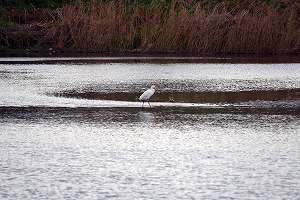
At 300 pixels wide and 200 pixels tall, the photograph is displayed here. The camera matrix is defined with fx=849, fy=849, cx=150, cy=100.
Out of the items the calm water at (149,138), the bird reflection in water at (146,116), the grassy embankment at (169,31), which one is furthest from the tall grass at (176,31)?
the bird reflection in water at (146,116)

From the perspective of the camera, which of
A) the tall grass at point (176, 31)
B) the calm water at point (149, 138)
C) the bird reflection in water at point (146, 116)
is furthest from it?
the tall grass at point (176, 31)

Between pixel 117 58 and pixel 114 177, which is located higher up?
pixel 114 177

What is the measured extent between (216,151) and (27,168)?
10.8 ft

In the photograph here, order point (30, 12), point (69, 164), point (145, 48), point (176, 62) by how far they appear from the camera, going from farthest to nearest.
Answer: point (30, 12), point (145, 48), point (176, 62), point (69, 164)

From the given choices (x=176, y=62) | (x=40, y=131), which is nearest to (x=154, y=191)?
(x=40, y=131)

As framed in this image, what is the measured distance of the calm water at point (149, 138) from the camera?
11.6 metres

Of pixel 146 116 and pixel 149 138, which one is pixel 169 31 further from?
pixel 149 138

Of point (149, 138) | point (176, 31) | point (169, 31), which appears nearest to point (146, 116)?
point (149, 138)

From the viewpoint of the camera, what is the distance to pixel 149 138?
50.2 feet

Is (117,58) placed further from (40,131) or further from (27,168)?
(27,168)

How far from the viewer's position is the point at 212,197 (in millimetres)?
10945

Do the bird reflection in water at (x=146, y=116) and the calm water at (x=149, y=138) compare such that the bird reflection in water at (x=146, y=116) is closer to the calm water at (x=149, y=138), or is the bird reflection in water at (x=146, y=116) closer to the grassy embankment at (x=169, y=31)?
the calm water at (x=149, y=138)

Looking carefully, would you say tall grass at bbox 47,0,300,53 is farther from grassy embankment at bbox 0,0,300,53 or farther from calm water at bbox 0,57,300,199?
calm water at bbox 0,57,300,199

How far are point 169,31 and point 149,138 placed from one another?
23.5m
